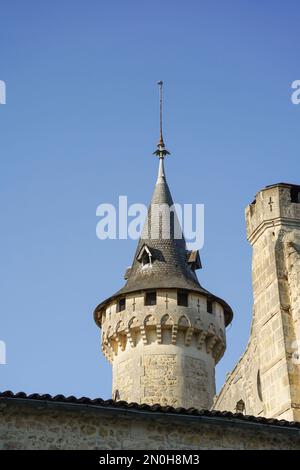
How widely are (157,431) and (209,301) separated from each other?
1486 cm

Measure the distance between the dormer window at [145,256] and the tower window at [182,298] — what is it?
1.74 metres

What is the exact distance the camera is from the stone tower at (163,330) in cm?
2358

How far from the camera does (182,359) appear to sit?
24.3m

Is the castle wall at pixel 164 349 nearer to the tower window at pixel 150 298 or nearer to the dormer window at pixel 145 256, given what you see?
the tower window at pixel 150 298

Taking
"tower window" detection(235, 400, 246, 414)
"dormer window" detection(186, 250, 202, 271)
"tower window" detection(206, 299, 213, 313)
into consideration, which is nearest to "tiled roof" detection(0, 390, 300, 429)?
"tower window" detection(235, 400, 246, 414)

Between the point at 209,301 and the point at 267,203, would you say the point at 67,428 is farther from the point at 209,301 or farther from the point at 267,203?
the point at 209,301

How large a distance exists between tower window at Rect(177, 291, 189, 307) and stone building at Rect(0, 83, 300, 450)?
0.04 m

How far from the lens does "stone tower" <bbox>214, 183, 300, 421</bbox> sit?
49.5 ft

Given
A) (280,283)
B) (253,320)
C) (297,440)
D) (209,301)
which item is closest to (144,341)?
(209,301)

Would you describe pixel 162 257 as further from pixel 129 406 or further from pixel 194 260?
pixel 129 406

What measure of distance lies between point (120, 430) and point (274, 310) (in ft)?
18.6

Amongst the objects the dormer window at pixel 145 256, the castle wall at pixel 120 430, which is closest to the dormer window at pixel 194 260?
the dormer window at pixel 145 256

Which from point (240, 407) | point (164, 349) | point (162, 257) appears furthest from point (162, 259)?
point (240, 407)
